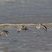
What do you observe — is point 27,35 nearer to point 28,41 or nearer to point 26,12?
point 28,41

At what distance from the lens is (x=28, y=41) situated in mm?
3814

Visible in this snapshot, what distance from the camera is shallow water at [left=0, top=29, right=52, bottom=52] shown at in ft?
11.7

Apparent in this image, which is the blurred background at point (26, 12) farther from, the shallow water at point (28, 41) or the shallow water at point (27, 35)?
the shallow water at point (28, 41)

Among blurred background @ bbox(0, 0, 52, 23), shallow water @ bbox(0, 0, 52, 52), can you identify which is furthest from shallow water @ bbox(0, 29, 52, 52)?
blurred background @ bbox(0, 0, 52, 23)

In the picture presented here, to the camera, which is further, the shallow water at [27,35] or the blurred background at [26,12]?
the blurred background at [26,12]

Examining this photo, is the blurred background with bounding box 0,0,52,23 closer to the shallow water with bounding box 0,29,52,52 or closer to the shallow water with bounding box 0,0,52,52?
the shallow water with bounding box 0,0,52,52

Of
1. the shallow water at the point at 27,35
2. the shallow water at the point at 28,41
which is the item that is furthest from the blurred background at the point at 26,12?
the shallow water at the point at 28,41

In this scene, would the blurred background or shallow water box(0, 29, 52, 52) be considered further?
the blurred background

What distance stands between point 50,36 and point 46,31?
0.11 m

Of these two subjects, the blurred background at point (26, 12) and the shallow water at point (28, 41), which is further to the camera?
the blurred background at point (26, 12)

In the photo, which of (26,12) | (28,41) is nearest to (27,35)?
(28,41)

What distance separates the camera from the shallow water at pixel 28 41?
3.55 metres

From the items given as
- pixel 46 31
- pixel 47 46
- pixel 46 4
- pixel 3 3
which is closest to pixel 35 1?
pixel 46 4

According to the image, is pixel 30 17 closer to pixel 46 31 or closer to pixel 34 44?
pixel 46 31
